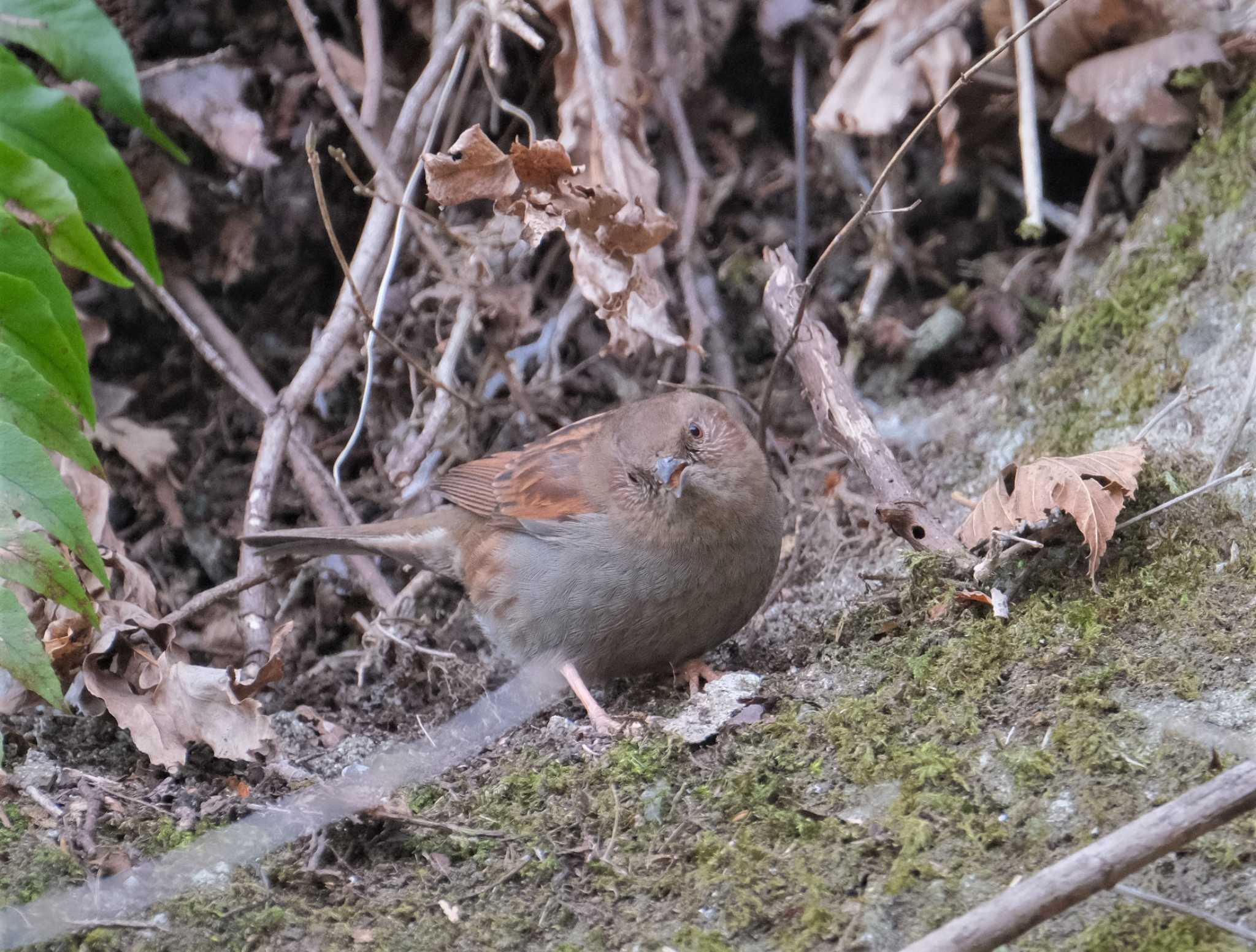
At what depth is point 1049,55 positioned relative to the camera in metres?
5.12

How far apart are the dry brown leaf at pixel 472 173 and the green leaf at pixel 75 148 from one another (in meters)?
1.01

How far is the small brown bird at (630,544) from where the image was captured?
3.96 meters

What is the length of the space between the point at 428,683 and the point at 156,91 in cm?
275

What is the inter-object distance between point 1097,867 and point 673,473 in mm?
2115

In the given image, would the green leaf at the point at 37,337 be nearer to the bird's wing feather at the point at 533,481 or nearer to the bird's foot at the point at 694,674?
the bird's wing feather at the point at 533,481

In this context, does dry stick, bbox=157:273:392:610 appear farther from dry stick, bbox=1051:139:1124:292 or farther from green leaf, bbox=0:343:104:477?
dry stick, bbox=1051:139:1124:292

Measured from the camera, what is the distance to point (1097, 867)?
6.70ft

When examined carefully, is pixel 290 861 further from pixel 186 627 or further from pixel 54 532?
pixel 186 627

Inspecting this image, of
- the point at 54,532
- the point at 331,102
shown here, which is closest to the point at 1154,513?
the point at 54,532

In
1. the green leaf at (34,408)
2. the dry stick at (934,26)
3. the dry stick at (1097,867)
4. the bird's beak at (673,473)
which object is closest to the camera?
the dry stick at (1097,867)

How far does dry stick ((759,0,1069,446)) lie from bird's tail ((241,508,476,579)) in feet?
3.95

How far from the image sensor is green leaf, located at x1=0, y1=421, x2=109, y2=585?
9.87 ft

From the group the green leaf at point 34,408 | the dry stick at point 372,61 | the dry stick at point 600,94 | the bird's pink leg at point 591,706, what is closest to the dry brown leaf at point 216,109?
the dry stick at point 372,61

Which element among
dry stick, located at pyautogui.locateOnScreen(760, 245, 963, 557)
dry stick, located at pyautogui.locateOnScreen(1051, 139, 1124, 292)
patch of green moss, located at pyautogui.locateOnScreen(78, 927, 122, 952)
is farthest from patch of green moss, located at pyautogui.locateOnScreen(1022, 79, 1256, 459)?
patch of green moss, located at pyautogui.locateOnScreen(78, 927, 122, 952)
